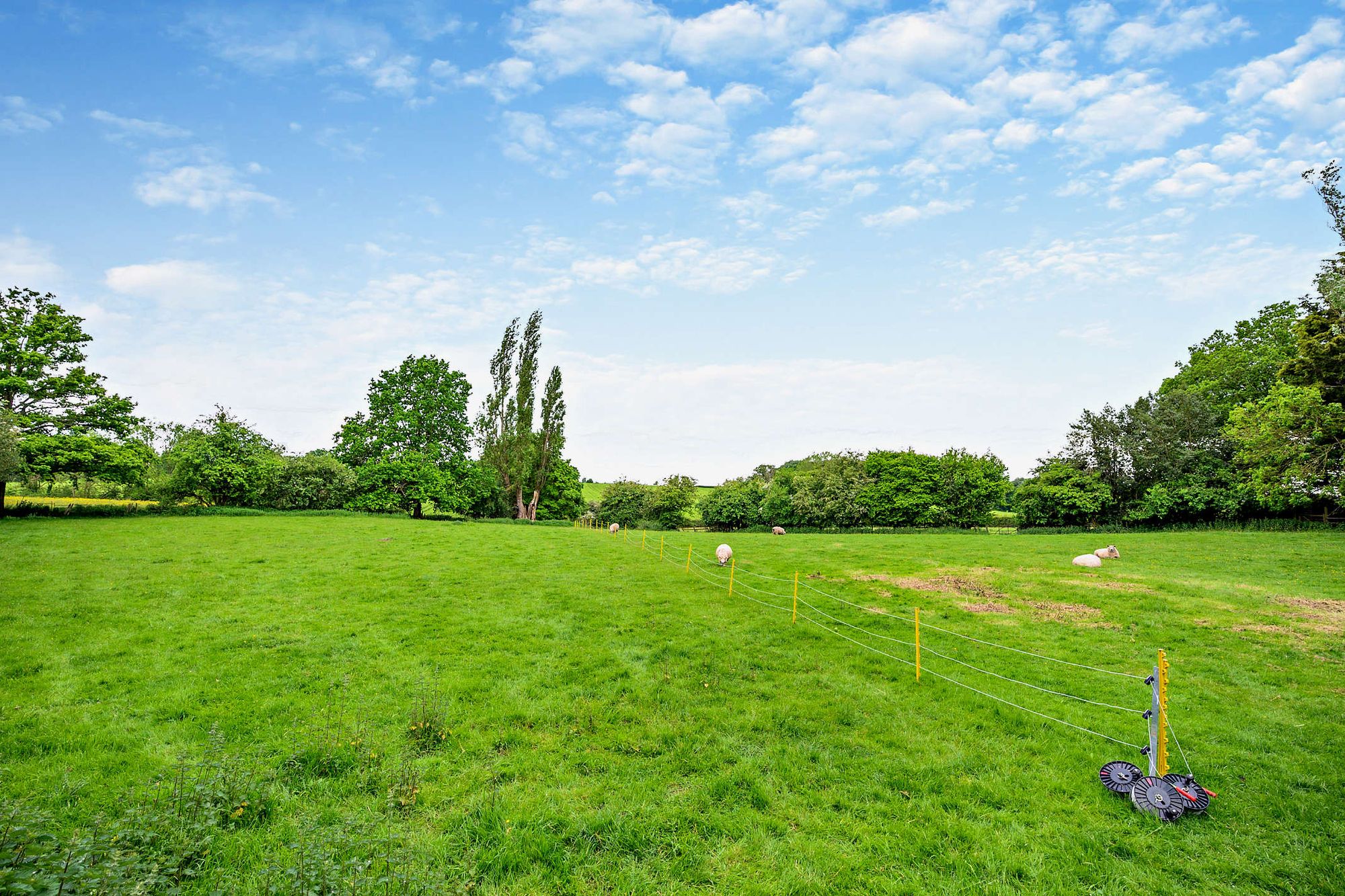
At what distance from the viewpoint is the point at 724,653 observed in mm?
12336

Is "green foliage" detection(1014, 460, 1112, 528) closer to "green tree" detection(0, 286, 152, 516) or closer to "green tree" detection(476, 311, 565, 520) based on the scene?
"green tree" detection(476, 311, 565, 520)

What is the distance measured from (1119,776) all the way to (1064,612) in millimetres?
10823

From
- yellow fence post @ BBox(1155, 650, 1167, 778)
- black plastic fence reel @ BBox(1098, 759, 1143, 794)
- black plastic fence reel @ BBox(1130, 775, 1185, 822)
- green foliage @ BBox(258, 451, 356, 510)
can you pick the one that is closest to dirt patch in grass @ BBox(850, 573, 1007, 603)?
black plastic fence reel @ BBox(1098, 759, 1143, 794)

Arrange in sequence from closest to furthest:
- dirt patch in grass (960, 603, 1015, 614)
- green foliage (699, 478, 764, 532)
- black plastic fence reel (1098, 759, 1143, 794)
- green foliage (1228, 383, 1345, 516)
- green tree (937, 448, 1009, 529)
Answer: black plastic fence reel (1098, 759, 1143, 794) < dirt patch in grass (960, 603, 1015, 614) < green foliage (1228, 383, 1345, 516) < green tree (937, 448, 1009, 529) < green foliage (699, 478, 764, 532)

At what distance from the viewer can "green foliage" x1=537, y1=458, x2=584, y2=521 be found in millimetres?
57875

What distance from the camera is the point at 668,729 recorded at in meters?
8.50

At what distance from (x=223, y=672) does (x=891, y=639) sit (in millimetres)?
14360

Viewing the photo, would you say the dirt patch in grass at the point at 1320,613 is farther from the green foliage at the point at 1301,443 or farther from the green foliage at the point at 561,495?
the green foliage at the point at 561,495

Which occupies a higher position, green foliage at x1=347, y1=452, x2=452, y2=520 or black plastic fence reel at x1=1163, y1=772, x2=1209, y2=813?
green foliage at x1=347, y1=452, x2=452, y2=520

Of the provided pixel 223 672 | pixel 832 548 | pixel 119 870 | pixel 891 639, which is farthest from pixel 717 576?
pixel 119 870

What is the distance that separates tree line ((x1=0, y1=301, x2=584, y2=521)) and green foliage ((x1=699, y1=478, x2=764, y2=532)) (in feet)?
52.4

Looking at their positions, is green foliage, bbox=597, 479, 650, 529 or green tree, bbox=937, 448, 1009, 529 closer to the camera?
green tree, bbox=937, 448, 1009, 529

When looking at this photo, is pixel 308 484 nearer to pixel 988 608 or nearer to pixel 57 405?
pixel 57 405

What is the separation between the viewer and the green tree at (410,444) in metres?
44.6
